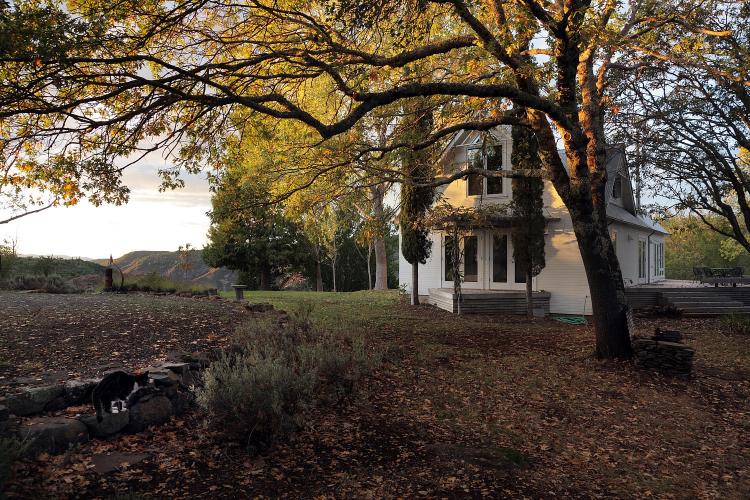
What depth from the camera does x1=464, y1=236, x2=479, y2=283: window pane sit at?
18062mm

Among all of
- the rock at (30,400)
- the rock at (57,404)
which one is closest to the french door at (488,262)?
the rock at (57,404)

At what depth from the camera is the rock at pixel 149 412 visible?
A: 4832 mm

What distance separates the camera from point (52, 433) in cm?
419

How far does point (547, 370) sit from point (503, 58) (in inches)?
210

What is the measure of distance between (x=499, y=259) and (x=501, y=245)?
52cm

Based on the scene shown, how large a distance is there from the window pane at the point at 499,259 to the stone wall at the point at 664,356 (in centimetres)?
871

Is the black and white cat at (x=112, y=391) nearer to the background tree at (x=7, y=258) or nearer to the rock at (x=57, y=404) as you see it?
the rock at (x=57, y=404)

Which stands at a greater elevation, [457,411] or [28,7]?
[28,7]

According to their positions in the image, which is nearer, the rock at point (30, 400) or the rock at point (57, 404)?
the rock at point (30, 400)

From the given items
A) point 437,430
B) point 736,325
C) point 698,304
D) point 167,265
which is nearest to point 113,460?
point 437,430

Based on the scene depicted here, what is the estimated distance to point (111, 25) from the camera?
6414 mm

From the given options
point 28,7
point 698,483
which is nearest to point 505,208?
point 698,483

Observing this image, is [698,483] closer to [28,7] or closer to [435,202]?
[28,7]

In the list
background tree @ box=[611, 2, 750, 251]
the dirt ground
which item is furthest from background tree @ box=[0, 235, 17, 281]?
background tree @ box=[611, 2, 750, 251]
